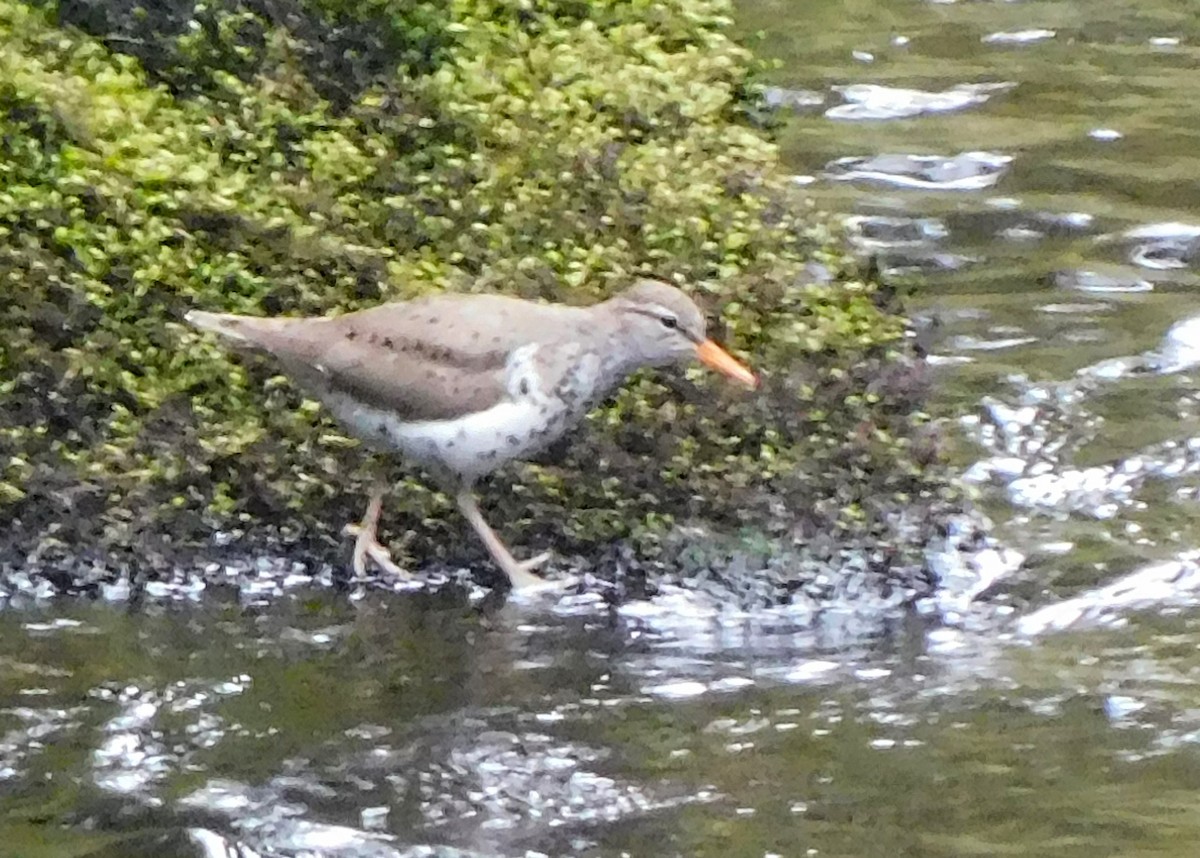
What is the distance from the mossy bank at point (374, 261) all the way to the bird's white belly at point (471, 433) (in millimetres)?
398

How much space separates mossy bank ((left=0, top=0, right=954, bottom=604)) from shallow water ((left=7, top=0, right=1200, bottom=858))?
325mm

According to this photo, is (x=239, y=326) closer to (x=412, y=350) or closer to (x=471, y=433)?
(x=412, y=350)

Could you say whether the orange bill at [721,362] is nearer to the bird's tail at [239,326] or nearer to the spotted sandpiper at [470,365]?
the spotted sandpiper at [470,365]

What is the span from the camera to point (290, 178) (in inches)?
272

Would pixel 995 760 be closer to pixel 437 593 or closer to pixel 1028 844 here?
pixel 1028 844

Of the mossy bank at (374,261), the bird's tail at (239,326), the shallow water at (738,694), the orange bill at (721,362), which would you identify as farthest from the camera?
the mossy bank at (374,261)

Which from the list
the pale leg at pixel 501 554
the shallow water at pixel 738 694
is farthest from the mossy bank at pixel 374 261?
the shallow water at pixel 738 694

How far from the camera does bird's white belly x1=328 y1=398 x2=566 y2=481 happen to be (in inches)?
218

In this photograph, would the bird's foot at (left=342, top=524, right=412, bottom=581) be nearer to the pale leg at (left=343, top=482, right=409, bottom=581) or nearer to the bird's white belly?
the pale leg at (left=343, top=482, right=409, bottom=581)

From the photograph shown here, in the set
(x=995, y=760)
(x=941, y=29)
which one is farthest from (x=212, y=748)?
(x=941, y=29)

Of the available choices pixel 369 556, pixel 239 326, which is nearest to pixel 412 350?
pixel 239 326

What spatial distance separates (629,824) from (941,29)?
696 cm

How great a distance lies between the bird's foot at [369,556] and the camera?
227 inches

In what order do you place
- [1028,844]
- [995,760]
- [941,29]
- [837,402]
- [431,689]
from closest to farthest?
[1028,844], [995,760], [431,689], [837,402], [941,29]
